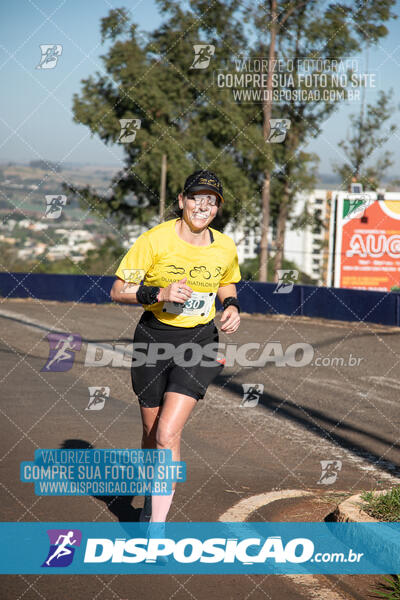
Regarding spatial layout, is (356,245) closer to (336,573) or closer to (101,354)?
(101,354)

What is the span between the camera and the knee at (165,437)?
4586 mm

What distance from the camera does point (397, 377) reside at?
491 inches

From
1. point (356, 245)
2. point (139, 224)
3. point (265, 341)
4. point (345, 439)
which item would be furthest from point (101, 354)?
point (139, 224)

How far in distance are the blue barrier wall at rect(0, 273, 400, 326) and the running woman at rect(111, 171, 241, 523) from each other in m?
16.6

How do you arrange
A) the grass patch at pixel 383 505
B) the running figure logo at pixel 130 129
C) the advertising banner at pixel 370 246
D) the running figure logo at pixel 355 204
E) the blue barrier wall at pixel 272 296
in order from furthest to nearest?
the advertising banner at pixel 370 246 → the running figure logo at pixel 355 204 → the running figure logo at pixel 130 129 → the blue barrier wall at pixel 272 296 → the grass patch at pixel 383 505

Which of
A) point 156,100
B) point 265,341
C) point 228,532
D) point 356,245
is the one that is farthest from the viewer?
point 156,100

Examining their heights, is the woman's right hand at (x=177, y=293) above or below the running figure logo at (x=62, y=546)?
above

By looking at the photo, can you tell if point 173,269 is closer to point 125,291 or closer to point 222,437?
point 125,291

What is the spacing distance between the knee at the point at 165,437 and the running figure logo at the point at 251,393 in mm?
4914

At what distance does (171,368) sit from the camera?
474 cm

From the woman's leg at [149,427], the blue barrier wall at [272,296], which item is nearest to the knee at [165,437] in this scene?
the woman's leg at [149,427]

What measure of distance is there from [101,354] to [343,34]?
25.2m

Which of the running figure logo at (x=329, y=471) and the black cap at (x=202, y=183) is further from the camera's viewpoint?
the running figure logo at (x=329, y=471)

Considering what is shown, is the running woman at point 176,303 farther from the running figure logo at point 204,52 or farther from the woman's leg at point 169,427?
the running figure logo at point 204,52
